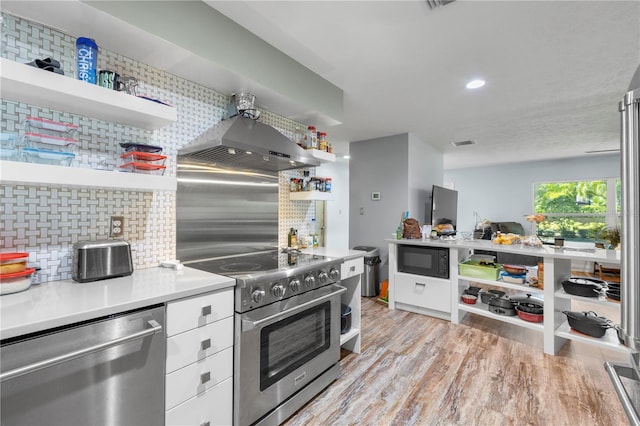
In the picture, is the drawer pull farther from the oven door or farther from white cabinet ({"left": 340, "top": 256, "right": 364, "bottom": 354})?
white cabinet ({"left": 340, "top": 256, "right": 364, "bottom": 354})

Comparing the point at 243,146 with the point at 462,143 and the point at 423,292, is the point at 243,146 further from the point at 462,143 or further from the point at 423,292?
the point at 462,143

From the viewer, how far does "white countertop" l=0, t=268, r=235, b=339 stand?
2.85 feet

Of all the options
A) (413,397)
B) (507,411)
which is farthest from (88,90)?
(507,411)

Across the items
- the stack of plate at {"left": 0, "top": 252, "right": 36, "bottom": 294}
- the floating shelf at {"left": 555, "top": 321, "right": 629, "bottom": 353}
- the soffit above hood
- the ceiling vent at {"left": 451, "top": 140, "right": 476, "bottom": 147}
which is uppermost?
the ceiling vent at {"left": 451, "top": 140, "right": 476, "bottom": 147}

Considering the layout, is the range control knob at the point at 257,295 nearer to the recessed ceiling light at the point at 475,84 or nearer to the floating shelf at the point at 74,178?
the floating shelf at the point at 74,178

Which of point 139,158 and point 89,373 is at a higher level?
point 139,158

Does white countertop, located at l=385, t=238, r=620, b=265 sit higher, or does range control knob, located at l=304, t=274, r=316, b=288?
white countertop, located at l=385, t=238, r=620, b=265

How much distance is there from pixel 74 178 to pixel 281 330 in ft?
4.08

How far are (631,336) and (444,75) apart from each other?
2253mm

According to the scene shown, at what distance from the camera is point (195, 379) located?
126 cm

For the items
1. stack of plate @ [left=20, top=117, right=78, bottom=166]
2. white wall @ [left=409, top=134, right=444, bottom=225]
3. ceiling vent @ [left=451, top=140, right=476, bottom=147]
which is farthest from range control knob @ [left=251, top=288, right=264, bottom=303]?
ceiling vent @ [left=451, top=140, right=476, bottom=147]

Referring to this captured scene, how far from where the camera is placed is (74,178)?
119 cm

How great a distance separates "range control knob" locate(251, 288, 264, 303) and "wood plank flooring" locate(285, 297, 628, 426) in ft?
2.63

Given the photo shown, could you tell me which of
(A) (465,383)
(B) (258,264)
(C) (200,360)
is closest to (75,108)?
(B) (258,264)
